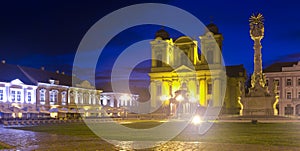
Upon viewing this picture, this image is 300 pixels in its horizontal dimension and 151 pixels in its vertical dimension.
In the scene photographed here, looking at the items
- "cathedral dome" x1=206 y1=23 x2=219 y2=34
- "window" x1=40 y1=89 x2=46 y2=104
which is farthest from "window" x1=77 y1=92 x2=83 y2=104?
"cathedral dome" x1=206 y1=23 x2=219 y2=34

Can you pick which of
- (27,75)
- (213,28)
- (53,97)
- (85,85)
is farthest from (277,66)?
(27,75)

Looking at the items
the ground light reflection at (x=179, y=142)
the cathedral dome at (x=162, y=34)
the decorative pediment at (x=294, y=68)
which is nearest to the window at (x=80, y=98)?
the cathedral dome at (x=162, y=34)

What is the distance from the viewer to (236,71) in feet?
269

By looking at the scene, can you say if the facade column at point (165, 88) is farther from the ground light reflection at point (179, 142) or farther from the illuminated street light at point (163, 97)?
the ground light reflection at point (179, 142)

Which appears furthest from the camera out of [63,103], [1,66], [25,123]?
[63,103]

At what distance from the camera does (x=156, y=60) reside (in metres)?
82.0

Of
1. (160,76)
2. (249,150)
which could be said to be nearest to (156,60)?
(160,76)

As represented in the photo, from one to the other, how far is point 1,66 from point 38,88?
6502 mm

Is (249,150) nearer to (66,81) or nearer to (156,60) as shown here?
(66,81)

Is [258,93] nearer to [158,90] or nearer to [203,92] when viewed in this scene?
[203,92]

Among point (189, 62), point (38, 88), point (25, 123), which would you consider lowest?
point (25, 123)

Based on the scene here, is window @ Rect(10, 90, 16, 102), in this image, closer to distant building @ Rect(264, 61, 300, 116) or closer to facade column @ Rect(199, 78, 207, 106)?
facade column @ Rect(199, 78, 207, 106)

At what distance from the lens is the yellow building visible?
7456 cm

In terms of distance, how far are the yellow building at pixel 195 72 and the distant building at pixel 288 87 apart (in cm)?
838
